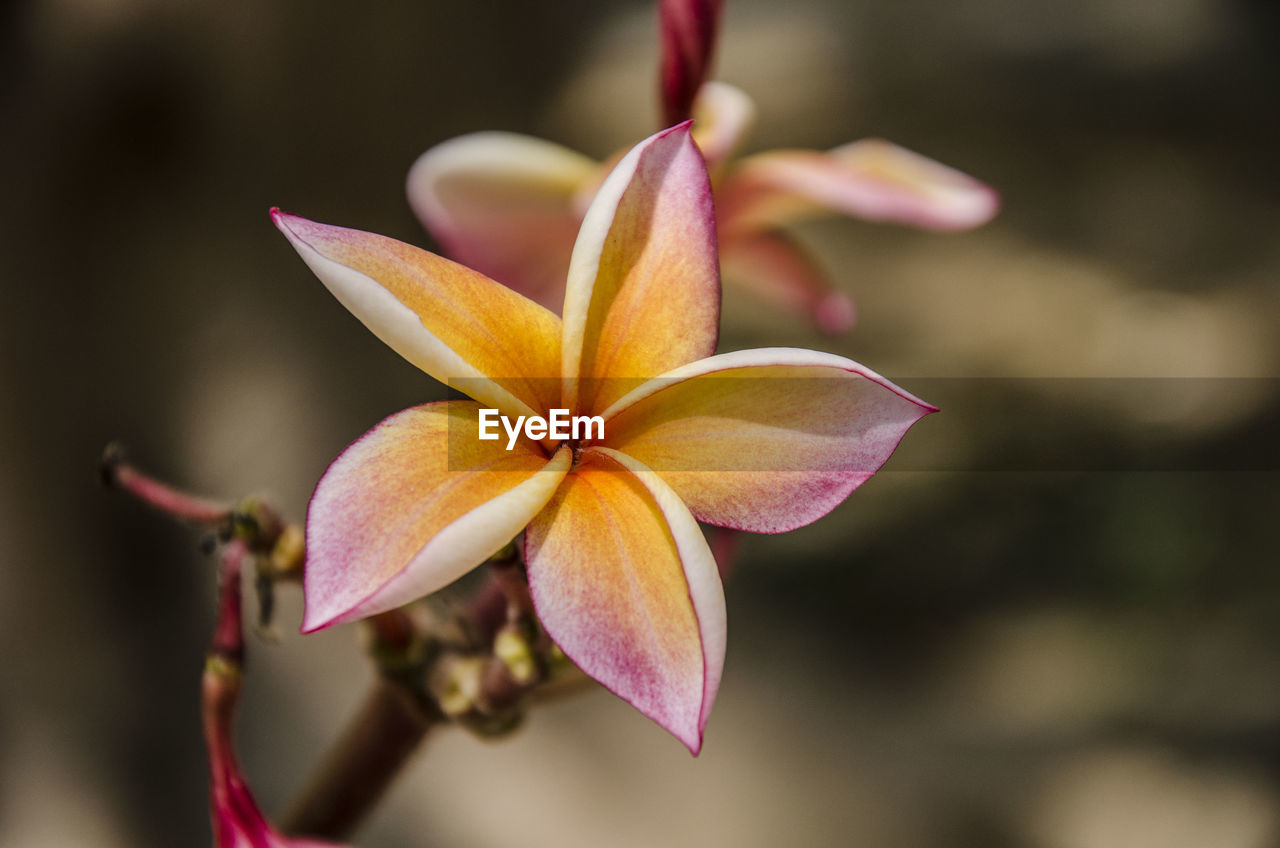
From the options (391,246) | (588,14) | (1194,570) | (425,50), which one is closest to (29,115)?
(425,50)

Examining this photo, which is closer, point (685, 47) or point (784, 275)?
point (685, 47)

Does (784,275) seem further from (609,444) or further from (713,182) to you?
(609,444)

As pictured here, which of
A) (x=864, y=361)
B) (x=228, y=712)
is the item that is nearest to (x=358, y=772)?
(x=228, y=712)

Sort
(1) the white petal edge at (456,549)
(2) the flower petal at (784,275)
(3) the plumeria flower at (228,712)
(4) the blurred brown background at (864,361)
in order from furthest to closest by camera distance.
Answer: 1. (4) the blurred brown background at (864,361)
2. (2) the flower petal at (784,275)
3. (3) the plumeria flower at (228,712)
4. (1) the white petal edge at (456,549)

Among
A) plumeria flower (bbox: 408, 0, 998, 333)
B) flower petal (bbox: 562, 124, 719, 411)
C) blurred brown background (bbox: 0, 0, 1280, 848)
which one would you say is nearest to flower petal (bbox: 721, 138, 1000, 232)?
plumeria flower (bbox: 408, 0, 998, 333)

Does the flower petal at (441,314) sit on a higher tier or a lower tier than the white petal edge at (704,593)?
higher

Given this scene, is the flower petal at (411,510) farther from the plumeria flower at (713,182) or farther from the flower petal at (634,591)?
the plumeria flower at (713,182)

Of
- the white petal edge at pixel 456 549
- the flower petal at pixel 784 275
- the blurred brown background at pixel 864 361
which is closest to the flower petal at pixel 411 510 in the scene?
the white petal edge at pixel 456 549
